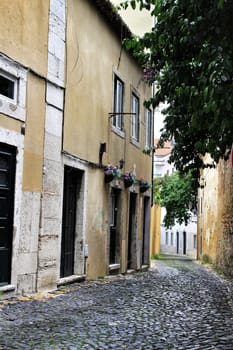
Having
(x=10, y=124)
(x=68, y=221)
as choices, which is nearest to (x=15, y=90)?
(x=10, y=124)

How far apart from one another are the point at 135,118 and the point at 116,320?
9468 millimetres

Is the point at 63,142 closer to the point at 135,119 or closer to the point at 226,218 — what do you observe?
the point at 135,119

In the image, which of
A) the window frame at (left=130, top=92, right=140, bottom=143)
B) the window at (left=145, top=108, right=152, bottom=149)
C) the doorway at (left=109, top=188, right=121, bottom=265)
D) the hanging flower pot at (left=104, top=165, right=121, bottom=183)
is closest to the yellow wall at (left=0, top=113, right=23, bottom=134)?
the hanging flower pot at (left=104, top=165, right=121, bottom=183)

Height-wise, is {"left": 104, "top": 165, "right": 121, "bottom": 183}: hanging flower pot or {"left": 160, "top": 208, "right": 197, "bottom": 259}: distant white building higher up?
{"left": 104, "top": 165, "right": 121, "bottom": 183}: hanging flower pot

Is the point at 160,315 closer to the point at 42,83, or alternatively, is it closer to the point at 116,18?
the point at 42,83

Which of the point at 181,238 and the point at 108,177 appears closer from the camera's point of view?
the point at 108,177

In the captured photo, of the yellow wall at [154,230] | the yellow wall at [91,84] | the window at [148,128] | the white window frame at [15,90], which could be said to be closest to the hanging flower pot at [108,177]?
the yellow wall at [91,84]

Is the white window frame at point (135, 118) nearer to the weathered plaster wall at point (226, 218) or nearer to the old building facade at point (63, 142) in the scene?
the old building facade at point (63, 142)

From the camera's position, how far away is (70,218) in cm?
1044

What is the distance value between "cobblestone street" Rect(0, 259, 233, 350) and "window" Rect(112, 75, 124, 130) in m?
4.92

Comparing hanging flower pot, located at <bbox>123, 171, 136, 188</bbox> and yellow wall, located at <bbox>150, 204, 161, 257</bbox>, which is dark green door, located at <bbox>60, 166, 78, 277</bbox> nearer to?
hanging flower pot, located at <bbox>123, 171, 136, 188</bbox>

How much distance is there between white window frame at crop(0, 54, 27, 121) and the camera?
7434 mm

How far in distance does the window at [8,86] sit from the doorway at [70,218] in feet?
7.58

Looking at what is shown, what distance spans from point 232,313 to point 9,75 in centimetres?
443
